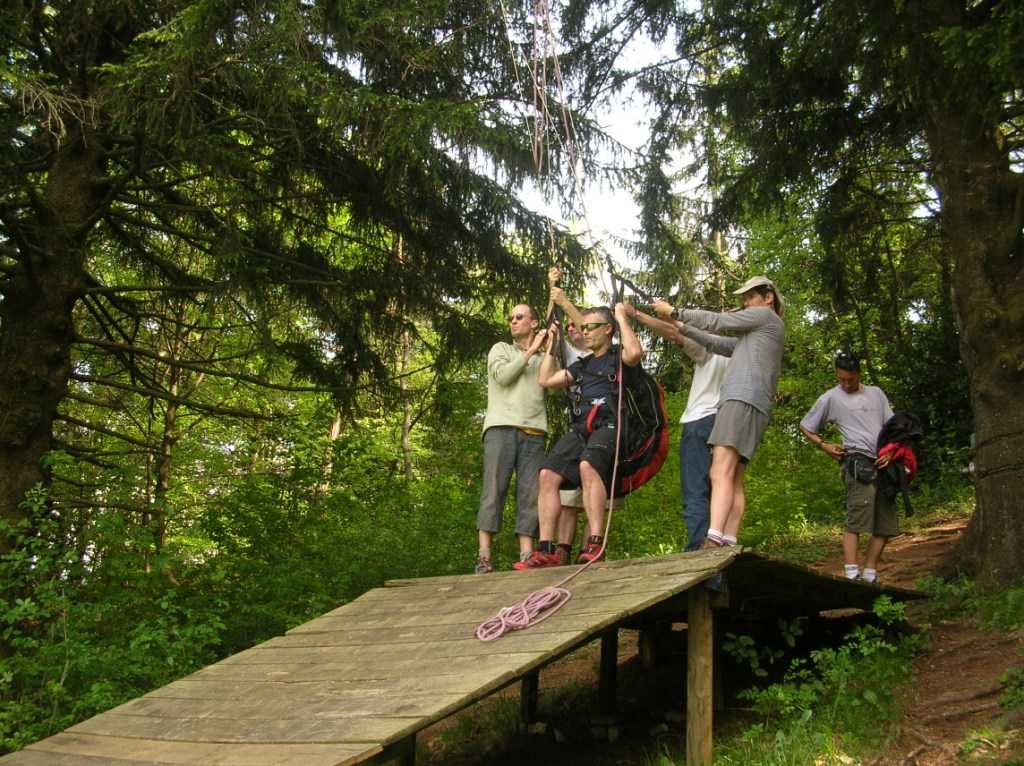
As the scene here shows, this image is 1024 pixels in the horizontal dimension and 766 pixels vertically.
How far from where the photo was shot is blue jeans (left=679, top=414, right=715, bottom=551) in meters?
5.59

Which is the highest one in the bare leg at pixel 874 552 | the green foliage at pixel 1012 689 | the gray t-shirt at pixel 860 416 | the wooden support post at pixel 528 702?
the gray t-shirt at pixel 860 416

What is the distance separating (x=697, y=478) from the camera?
5.60m

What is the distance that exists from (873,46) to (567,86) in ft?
10.2

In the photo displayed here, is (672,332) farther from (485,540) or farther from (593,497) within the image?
(485,540)

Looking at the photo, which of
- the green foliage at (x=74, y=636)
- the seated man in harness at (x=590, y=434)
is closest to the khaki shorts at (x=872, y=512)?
the seated man in harness at (x=590, y=434)

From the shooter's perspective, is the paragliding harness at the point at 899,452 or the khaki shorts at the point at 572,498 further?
the paragliding harness at the point at 899,452

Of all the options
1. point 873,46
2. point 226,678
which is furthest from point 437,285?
point 226,678

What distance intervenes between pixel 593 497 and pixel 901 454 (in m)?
2.74

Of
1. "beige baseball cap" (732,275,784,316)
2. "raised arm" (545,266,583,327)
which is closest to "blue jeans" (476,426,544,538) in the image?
"raised arm" (545,266,583,327)

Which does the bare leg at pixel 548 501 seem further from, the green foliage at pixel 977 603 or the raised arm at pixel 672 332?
the green foliage at pixel 977 603

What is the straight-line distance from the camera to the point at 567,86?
9414 millimetres

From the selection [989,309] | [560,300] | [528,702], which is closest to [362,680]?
[528,702]

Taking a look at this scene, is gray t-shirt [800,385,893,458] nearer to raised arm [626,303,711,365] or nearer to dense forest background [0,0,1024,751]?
dense forest background [0,0,1024,751]

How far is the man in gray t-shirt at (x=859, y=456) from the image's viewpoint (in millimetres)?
6961
